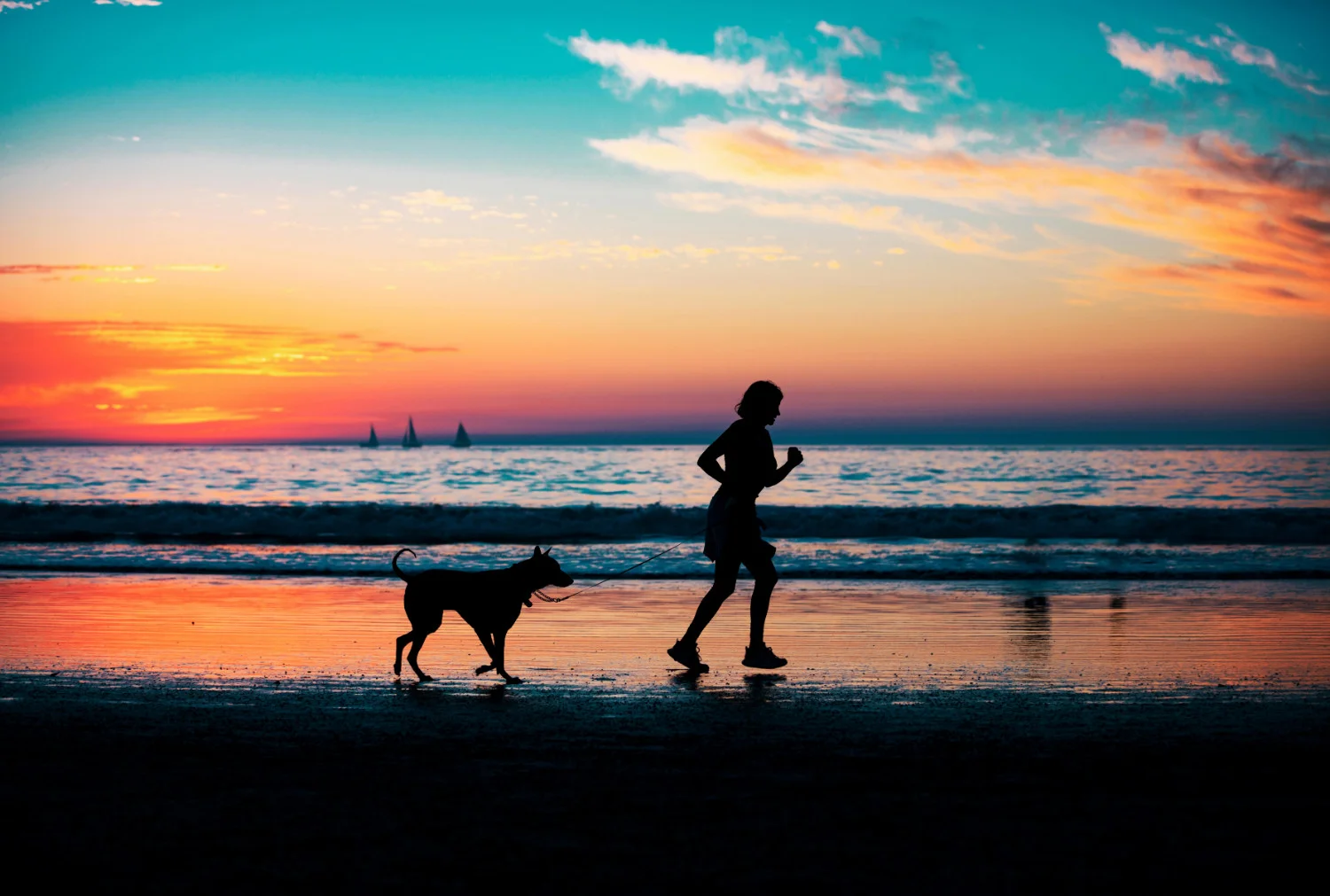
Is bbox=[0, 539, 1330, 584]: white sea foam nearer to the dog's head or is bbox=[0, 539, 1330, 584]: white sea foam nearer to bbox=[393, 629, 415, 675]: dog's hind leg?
the dog's head

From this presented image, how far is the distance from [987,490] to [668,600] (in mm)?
29569

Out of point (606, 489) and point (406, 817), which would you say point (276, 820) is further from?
point (606, 489)

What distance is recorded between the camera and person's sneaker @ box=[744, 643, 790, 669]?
23.6 ft

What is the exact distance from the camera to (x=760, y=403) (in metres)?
7.19

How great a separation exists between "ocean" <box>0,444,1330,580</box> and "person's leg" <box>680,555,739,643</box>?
689 cm

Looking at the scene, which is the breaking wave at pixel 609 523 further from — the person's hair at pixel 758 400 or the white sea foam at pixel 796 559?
the person's hair at pixel 758 400

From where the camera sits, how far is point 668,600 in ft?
37.8

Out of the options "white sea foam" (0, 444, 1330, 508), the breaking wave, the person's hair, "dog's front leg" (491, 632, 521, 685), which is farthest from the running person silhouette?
"white sea foam" (0, 444, 1330, 508)

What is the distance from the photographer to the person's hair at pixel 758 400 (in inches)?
283

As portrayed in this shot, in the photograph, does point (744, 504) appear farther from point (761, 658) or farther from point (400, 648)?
point (400, 648)

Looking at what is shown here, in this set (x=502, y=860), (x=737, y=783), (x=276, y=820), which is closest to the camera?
(x=502, y=860)

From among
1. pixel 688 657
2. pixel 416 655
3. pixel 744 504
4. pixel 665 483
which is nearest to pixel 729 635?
pixel 688 657

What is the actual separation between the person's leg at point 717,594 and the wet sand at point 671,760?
0.35 metres

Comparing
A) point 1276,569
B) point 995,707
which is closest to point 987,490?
point 1276,569
